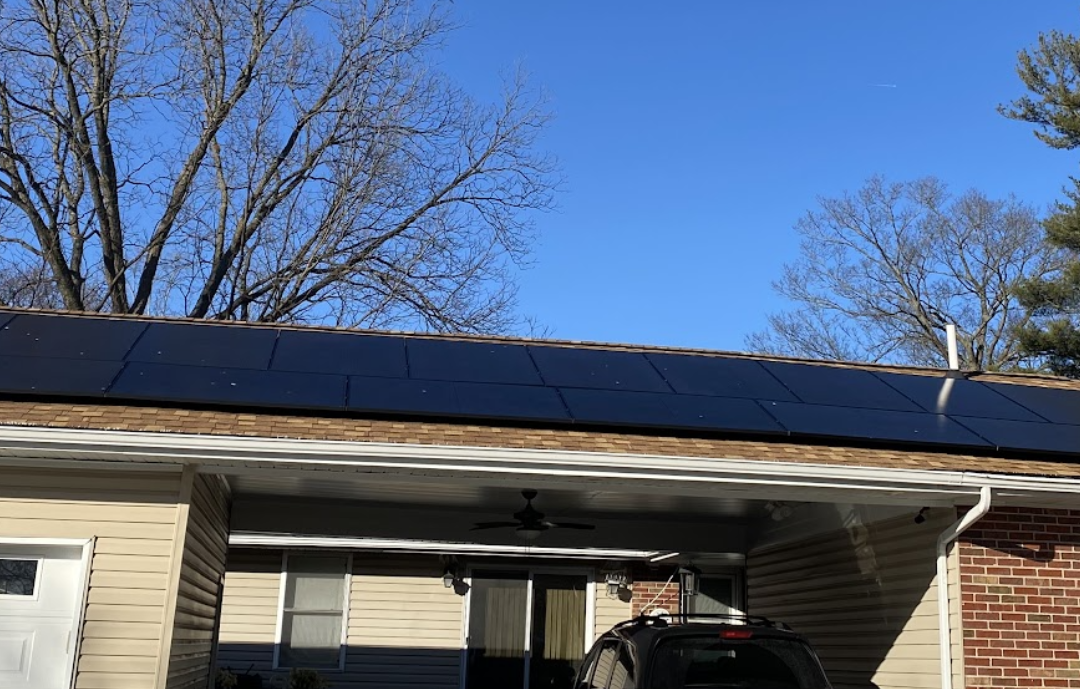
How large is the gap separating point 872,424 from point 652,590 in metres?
7.12

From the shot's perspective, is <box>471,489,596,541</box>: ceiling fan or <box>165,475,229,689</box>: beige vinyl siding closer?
<box>165,475,229,689</box>: beige vinyl siding

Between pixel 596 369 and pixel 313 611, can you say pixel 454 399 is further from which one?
pixel 313 611

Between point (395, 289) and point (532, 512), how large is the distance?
14.9 metres

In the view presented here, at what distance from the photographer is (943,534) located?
25.8ft

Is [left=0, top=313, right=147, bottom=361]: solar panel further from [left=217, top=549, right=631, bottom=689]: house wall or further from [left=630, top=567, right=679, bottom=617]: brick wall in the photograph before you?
[left=630, top=567, right=679, bottom=617]: brick wall

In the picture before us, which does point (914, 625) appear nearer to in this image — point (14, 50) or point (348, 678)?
point (348, 678)

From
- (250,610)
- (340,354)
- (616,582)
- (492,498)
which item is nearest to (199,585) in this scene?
(340,354)

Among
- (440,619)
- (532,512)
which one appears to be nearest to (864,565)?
(532,512)

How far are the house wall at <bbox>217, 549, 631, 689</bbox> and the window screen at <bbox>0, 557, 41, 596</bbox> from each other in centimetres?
806

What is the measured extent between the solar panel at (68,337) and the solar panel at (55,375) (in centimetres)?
18

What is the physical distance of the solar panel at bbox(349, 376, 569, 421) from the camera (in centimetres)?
773

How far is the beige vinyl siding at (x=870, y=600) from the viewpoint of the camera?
26.5ft

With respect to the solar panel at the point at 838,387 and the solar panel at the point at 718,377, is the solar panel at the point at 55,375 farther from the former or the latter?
the solar panel at the point at 838,387

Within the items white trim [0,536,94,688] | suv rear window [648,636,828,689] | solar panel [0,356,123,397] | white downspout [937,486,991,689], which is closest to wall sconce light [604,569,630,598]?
white downspout [937,486,991,689]
